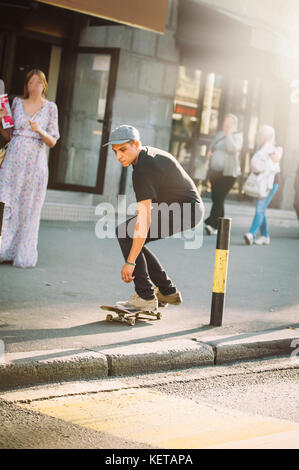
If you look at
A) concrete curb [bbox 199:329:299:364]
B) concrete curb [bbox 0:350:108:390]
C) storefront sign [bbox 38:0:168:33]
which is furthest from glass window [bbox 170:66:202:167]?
concrete curb [bbox 0:350:108:390]

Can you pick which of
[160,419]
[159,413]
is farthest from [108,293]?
[160,419]

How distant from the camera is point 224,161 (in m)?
13.0

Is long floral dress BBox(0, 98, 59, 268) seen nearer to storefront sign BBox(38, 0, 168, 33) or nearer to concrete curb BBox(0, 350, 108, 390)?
storefront sign BBox(38, 0, 168, 33)

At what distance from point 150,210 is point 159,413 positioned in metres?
1.98

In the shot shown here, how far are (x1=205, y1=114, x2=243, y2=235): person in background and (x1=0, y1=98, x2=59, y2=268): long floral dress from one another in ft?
16.4

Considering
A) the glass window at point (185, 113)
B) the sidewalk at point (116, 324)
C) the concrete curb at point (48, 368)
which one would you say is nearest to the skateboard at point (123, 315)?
the sidewalk at point (116, 324)

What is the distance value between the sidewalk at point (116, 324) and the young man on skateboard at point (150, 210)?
0.26m

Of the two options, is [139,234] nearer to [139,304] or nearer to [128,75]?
[139,304]

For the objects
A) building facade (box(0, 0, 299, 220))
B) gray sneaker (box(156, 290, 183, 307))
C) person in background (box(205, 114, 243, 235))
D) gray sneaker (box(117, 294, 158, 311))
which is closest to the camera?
gray sneaker (box(117, 294, 158, 311))

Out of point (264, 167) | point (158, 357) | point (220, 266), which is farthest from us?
point (264, 167)

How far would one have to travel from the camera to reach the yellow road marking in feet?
13.3

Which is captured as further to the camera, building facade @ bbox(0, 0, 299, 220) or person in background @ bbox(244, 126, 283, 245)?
building facade @ bbox(0, 0, 299, 220)
